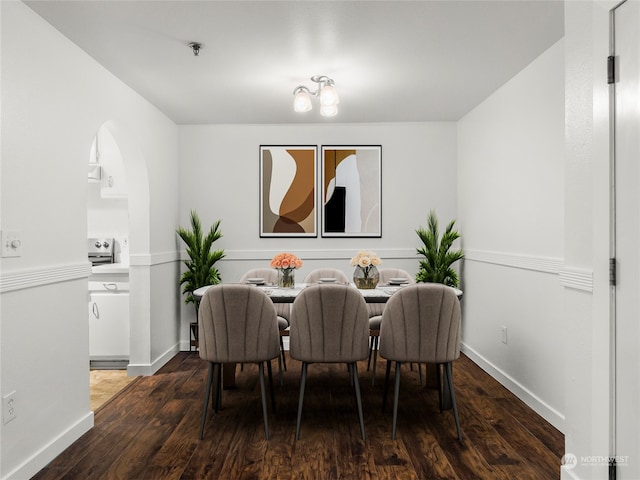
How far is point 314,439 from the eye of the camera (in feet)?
8.88

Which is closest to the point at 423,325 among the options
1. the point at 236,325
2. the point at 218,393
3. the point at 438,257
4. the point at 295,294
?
the point at 295,294

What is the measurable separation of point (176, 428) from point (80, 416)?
573mm

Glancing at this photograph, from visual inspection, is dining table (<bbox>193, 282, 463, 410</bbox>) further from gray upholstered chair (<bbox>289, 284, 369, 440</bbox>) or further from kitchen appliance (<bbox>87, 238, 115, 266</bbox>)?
kitchen appliance (<bbox>87, 238, 115, 266</bbox>)

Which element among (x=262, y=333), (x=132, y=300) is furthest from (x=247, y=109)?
(x=262, y=333)

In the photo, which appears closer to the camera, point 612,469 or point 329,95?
point 612,469

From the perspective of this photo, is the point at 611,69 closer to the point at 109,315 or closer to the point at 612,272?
the point at 612,272

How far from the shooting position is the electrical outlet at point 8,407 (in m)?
2.14

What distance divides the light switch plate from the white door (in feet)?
8.67

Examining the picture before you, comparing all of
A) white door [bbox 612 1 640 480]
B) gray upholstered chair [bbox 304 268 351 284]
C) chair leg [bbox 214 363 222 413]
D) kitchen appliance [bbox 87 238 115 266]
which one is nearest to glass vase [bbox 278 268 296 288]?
gray upholstered chair [bbox 304 268 351 284]

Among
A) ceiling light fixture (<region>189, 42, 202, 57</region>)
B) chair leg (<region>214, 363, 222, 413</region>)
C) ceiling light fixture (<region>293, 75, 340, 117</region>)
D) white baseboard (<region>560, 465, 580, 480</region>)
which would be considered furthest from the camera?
ceiling light fixture (<region>293, 75, 340, 117</region>)

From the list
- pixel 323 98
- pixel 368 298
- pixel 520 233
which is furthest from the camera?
pixel 520 233

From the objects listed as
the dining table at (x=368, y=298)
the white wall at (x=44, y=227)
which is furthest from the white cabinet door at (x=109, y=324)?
the white wall at (x=44, y=227)

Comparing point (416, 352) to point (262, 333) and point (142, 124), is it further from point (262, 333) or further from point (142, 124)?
point (142, 124)

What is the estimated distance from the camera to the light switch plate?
2.17 m
